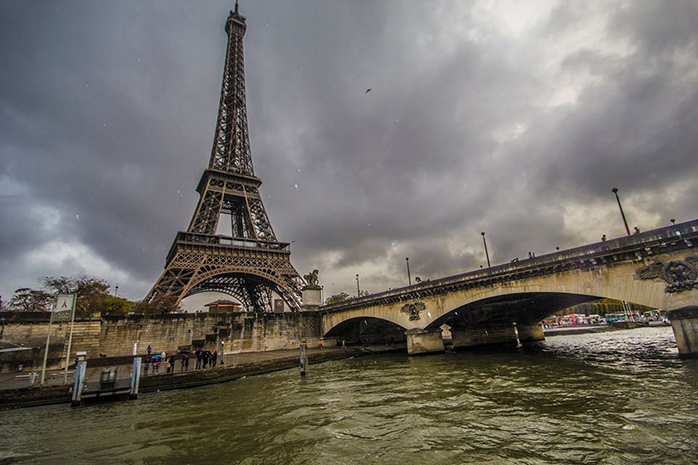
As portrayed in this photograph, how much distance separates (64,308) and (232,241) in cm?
2987

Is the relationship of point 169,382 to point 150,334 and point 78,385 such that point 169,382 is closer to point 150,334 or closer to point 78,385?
point 78,385

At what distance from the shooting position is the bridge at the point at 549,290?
15.6 metres

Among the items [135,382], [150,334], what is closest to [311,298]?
[150,334]

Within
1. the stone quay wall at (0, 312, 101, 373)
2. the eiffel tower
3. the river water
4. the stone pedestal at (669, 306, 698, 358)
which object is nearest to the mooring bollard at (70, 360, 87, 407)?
the river water

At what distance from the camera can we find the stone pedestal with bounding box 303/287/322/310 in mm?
44094

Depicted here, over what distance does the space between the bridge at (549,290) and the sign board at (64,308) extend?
960 inches

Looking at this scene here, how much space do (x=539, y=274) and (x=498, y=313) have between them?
16169 mm

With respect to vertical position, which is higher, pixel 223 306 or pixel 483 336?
pixel 223 306

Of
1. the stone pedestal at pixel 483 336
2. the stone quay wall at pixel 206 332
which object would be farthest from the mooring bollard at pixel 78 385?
the stone pedestal at pixel 483 336

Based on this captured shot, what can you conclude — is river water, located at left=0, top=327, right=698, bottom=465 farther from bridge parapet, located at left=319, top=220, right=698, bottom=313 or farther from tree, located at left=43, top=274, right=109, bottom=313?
tree, located at left=43, top=274, right=109, bottom=313

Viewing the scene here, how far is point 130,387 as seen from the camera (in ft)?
52.7

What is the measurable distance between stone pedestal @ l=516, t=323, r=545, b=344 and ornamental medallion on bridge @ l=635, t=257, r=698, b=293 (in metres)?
29.6

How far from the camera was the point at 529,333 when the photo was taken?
43.7 metres

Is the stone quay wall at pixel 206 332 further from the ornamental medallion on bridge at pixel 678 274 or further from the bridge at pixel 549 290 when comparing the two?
the ornamental medallion on bridge at pixel 678 274
